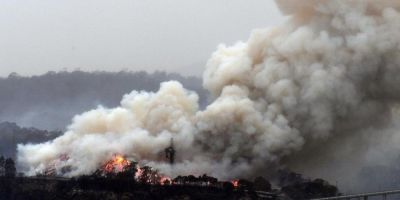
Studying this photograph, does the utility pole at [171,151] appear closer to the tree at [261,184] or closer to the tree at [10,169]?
the tree at [261,184]

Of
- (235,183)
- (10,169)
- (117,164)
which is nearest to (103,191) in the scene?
(117,164)

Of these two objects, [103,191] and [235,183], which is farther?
[103,191]

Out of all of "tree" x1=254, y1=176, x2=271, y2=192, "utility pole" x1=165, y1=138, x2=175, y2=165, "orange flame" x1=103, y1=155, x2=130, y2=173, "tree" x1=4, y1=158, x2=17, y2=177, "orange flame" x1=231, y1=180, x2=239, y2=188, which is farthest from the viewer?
"tree" x1=4, y1=158, x2=17, y2=177

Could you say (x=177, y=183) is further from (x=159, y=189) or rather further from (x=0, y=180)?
(x=0, y=180)

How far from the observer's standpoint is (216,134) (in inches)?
3634

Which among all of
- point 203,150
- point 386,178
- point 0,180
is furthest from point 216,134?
point 386,178

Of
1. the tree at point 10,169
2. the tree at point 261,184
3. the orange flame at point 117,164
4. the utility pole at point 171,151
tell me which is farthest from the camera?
the tree at point 10,169

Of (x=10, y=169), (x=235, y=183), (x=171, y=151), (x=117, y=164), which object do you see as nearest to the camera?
(x=235, y=183)

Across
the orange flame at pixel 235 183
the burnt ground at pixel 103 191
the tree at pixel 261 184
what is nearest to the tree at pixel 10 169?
the burnt ground at pixel 103 191

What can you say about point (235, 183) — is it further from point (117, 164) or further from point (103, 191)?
point (103, 191)

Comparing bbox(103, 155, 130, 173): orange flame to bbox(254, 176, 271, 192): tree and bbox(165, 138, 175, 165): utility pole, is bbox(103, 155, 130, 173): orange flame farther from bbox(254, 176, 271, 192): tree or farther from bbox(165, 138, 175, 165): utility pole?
bbox(254, 176, 271, 192): tree

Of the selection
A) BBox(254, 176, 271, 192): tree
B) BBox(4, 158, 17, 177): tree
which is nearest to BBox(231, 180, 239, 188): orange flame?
BBox(254, 176, 271, 192): tree

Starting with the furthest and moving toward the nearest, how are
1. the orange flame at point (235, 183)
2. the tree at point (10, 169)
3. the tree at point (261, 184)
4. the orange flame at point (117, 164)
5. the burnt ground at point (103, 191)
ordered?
the tree at point (10, 169)
the orange flame at point (117, 164)
the tree at point (261, 184)
the orange flame at point (235, 183)
the burnt ground at point (103, 191)

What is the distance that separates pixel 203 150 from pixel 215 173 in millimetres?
3957
